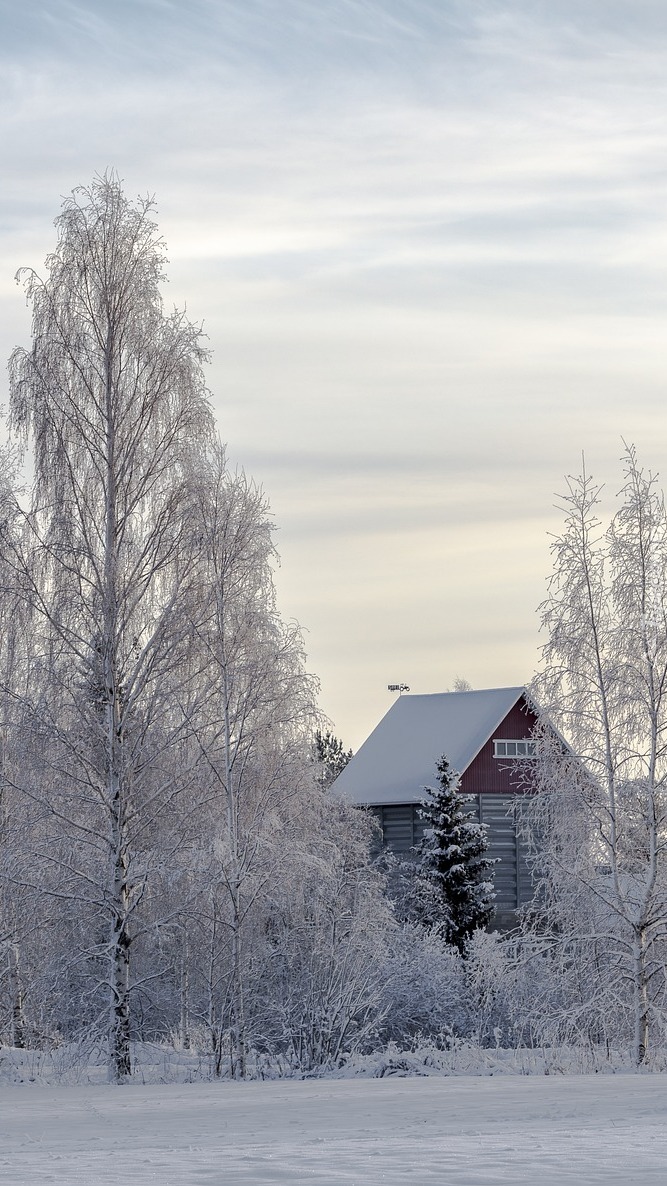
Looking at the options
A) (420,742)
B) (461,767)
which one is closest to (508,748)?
(461,767)

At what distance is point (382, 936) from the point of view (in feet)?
77.2

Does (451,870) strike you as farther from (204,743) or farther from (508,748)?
(204,743)

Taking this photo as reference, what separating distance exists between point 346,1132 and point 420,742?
33.2 metres

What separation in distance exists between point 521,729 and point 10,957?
23070 millimetres

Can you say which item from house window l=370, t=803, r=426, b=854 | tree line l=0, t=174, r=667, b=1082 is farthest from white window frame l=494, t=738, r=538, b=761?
tree line l=0, t=174, r=667, b=1082

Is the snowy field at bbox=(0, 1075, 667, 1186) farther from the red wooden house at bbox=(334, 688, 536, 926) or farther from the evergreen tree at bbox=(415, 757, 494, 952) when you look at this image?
the red wooden house at bbox=(334, 688, 536, 926)

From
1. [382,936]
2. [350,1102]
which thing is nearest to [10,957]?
[382,936]

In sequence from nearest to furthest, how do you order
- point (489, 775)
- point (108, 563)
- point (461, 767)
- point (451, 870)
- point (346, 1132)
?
point (346, 1132) → point (108, 563) → point (451, 870) → point (461, 767) → point (489, 775)

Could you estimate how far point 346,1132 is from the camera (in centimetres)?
1410

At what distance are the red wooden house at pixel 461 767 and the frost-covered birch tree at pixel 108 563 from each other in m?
21.6

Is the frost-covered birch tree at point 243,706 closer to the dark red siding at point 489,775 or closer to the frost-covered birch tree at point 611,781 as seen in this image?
the frost-covered birch tree at point 611,781

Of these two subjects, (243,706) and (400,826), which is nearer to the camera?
(243,706)

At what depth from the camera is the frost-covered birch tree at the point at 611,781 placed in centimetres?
2280

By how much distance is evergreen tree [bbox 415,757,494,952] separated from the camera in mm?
35688
